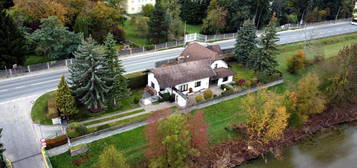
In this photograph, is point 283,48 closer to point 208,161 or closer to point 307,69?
point 307,69

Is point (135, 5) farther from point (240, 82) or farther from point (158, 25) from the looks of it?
point (240, 82)

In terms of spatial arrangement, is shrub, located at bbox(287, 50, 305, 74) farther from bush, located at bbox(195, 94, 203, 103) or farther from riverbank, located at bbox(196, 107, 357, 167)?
bush, located at bbox(195, 94, 203, 103)

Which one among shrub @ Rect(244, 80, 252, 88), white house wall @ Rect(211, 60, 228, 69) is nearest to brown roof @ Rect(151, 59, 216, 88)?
white house wall @ Rect(211, 60, 228, 69)

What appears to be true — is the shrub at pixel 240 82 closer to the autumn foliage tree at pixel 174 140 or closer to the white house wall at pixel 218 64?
the white house wall at pixel 218 64

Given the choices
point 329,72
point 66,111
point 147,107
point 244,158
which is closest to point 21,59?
point 66,111

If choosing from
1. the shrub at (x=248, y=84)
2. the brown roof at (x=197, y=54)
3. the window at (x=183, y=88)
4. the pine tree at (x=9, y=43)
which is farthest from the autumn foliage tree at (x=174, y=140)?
the pine tree at (x=9, y=43)

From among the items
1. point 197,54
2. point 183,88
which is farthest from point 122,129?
point 197,54

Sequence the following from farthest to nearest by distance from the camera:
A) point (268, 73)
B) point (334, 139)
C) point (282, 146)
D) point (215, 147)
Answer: point (268, 73), point (334, 139), point (282, 146), point (215, 147)

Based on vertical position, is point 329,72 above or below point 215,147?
above
